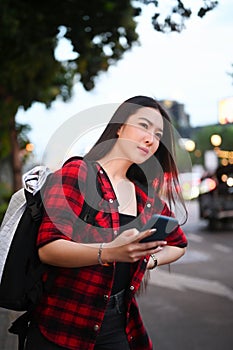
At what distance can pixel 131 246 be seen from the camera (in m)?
1.40

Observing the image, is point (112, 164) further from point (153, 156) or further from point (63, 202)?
point (63, 202)

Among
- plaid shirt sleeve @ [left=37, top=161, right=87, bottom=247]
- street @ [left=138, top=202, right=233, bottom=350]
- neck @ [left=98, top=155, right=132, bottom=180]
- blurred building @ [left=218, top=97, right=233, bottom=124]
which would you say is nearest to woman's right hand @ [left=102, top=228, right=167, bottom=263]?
plaid shirt sleeve @ [left=37, top=161, right=87, bottom=247]

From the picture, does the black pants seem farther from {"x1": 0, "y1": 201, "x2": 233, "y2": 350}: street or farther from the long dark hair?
{"x1": 0, "y1": 201, "x2": 233, "y2": 350}: street

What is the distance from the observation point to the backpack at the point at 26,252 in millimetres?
1655

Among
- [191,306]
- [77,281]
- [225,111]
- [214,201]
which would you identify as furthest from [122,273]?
[214,201]

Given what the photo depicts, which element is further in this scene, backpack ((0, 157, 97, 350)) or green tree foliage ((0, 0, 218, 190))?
green tree foliage ((0, 0, 218, 190))

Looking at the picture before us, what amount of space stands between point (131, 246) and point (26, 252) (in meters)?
0.42

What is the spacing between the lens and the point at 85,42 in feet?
17.7

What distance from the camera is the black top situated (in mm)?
1770

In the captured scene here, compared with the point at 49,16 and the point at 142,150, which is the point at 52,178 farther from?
the point at 49,16

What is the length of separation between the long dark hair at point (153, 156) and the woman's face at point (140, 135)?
0.08 feet

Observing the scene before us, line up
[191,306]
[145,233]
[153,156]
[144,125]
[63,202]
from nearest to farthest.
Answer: [145,233] < [63,202] < [144,125] < [153,156] < [191,306]

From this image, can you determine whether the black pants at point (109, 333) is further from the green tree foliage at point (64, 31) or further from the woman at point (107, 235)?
the green tree foliage at point (64, 31)

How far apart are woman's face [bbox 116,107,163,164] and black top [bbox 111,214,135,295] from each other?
0.21m
